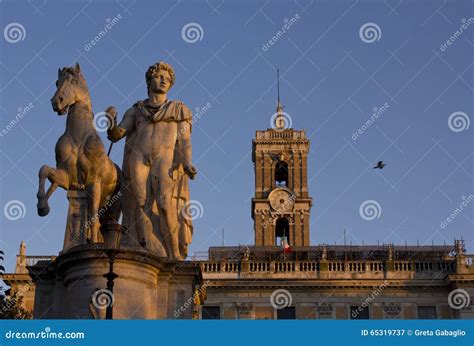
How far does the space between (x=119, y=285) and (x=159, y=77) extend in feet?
17.4

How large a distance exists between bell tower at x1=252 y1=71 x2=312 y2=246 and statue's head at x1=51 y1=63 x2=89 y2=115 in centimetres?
4626

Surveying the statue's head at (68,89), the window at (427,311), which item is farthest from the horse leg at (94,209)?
the window at (427,311)

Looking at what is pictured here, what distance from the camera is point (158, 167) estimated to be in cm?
1997

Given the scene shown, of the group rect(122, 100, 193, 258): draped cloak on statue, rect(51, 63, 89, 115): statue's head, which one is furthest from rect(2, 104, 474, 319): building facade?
rect(51, 63, 89, 115): statue's head

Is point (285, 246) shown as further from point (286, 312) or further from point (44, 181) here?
point (44, 181)

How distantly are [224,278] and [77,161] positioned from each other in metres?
35.9

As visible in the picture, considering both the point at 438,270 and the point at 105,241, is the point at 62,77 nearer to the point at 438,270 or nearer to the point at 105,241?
the point at 105,241

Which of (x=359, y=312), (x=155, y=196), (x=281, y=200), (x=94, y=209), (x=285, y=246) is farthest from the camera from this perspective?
(x=281, y=200)

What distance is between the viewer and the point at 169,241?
19609 millimetres

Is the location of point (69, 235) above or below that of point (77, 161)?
below

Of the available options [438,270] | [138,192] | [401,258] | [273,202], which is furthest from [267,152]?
[138,192]

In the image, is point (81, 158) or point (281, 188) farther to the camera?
point (281, 188)

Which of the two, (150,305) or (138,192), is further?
(138,192)

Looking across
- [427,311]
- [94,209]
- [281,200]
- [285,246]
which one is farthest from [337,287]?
[94,209]
